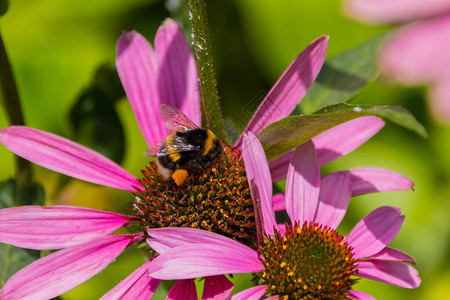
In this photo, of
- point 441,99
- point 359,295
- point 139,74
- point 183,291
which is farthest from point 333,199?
Result: point 441,99

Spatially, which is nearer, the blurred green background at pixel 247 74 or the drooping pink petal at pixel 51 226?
the drooping pink petal at pixel 51 226

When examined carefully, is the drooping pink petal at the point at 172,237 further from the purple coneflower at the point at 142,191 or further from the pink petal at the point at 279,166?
the pink petal at the point at 279,166

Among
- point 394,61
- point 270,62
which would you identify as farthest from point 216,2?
→ point 394,61

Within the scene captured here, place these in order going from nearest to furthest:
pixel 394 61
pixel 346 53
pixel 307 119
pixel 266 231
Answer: pixel 394 61, pixel 307 119, pixel 266 231, pixel 346 53

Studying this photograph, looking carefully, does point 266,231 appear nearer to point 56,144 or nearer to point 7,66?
→ point 56,144

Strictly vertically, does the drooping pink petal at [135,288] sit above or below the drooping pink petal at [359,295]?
above

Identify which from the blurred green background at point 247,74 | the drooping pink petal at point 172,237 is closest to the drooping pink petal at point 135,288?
the drooping pink petal at point 172,237

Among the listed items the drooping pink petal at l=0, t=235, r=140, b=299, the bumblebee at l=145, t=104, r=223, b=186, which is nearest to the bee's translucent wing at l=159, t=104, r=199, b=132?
the bumblebee at l=145, t=104, r=223, b=186
